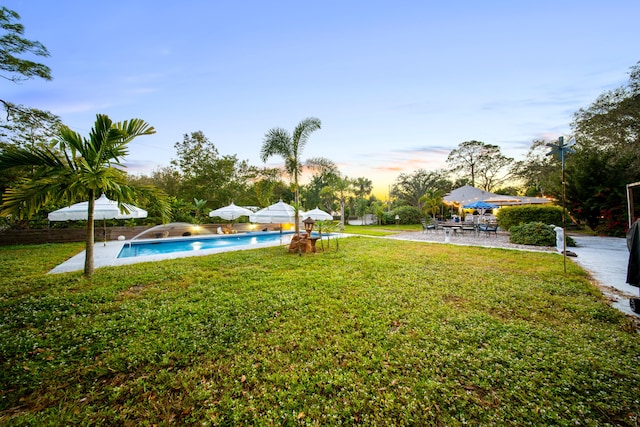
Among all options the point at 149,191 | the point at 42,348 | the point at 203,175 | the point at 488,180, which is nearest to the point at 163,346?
the point at 42,348

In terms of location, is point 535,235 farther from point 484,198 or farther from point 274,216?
point 274,216

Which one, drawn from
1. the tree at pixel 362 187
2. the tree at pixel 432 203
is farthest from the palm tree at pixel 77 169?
the tree at pixel 362 187

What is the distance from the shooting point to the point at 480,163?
109 feet

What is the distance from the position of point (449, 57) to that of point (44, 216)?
69.9ft

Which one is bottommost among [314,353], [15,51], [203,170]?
[314,353]

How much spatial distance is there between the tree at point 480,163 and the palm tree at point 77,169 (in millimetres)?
38321

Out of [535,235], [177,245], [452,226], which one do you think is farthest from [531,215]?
[177,245]

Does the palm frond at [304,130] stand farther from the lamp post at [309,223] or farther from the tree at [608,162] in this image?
the tree at [608,162]

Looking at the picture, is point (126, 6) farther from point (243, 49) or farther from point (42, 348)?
point (42, 348)

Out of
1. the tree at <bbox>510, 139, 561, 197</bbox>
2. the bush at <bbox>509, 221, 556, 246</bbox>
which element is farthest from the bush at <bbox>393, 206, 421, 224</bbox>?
the bush at <bbox>509, 221, 556, 246</bbox>

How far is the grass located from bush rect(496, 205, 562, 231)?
10186mm

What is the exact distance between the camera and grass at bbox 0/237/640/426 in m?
1.88

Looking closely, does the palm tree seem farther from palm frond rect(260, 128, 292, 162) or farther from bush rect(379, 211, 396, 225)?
bush rect(379, 211, 396, 225)

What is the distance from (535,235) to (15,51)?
23.3 metres
